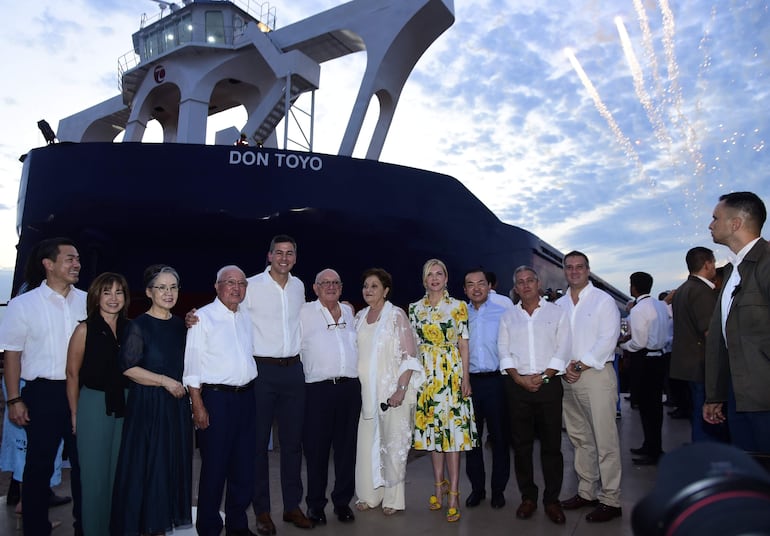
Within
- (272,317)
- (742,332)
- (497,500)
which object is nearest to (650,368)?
(497,500)

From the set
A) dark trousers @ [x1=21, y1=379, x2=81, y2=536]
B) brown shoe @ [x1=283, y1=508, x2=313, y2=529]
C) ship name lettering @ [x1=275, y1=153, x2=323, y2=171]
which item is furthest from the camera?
ship name lettering @ [x1=275, y1=153, x2=323, y2=171]

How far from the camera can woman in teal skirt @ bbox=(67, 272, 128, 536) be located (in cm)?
304

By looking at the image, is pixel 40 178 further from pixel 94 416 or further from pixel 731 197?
pixel 731 197

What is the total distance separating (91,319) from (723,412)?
3535mm

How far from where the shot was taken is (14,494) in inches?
160

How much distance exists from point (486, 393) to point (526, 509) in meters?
0.85

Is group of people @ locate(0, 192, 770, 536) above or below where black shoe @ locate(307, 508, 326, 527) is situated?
above

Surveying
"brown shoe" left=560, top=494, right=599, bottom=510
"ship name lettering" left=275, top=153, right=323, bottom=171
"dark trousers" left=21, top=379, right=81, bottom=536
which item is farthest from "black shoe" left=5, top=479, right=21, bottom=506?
"ship name lettering" left=275, top=153, right=323, bottom=171

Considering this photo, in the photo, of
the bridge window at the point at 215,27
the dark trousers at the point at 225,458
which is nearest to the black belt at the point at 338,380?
the dark trousers at the point at 225,458

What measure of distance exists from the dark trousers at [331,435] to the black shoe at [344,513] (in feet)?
0.09

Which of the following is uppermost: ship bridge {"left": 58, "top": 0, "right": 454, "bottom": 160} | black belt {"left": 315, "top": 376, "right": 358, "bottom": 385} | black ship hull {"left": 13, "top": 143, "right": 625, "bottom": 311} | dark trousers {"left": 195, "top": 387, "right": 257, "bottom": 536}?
ship bridge {"left": 58, "top": 0, "right": 454, "bottom": 160}

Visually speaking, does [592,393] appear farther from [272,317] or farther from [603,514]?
[272,317]

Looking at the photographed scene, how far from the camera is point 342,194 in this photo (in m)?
8.93

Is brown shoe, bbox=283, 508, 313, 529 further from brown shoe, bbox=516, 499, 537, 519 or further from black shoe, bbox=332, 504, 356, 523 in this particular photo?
brown shoe, bbox=516, 499, 537, 519
